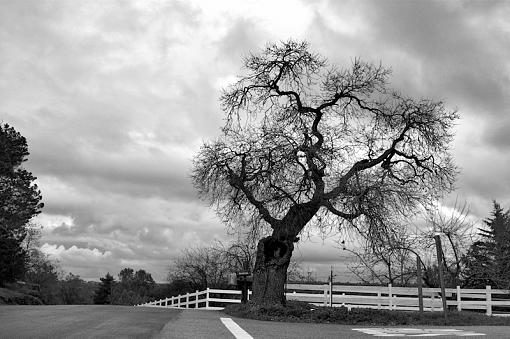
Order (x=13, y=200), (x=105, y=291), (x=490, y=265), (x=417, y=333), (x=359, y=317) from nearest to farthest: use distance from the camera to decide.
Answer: (x=417, y=333) < (x=359, y=317) < (x=490, y=265) < (x=13, y=200) < (x=105, y=291)

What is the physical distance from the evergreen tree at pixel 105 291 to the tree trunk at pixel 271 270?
82.1 m

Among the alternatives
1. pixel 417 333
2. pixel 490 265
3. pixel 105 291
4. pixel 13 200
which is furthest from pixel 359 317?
pixel 105 291

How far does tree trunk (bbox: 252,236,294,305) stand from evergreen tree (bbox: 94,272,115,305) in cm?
8211

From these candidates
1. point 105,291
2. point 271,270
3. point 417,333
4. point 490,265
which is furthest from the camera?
point 105,291

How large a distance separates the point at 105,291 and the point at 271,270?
84.3 metres

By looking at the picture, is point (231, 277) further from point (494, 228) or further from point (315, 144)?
point (494, 228)

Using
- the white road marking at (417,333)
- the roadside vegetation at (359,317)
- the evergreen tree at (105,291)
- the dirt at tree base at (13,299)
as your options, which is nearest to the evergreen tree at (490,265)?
the roadside vegetation at (359,317)

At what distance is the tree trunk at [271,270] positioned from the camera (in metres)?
19.8

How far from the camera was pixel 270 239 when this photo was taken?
20.1 m

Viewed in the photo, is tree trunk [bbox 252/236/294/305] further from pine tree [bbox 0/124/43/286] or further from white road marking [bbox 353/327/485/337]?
pine tree [bbox 0/124/43/286]

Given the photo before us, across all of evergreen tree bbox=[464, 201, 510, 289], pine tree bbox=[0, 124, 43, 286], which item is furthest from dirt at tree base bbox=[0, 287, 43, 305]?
evergreen tree bbox=[464, 201, 510, 289]

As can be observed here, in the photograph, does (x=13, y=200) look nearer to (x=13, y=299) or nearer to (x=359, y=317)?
(x=13, y=299)

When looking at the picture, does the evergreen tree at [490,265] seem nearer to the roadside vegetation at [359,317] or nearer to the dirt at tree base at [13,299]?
the roadside vegetation at [359,317]

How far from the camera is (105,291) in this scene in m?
97.7
